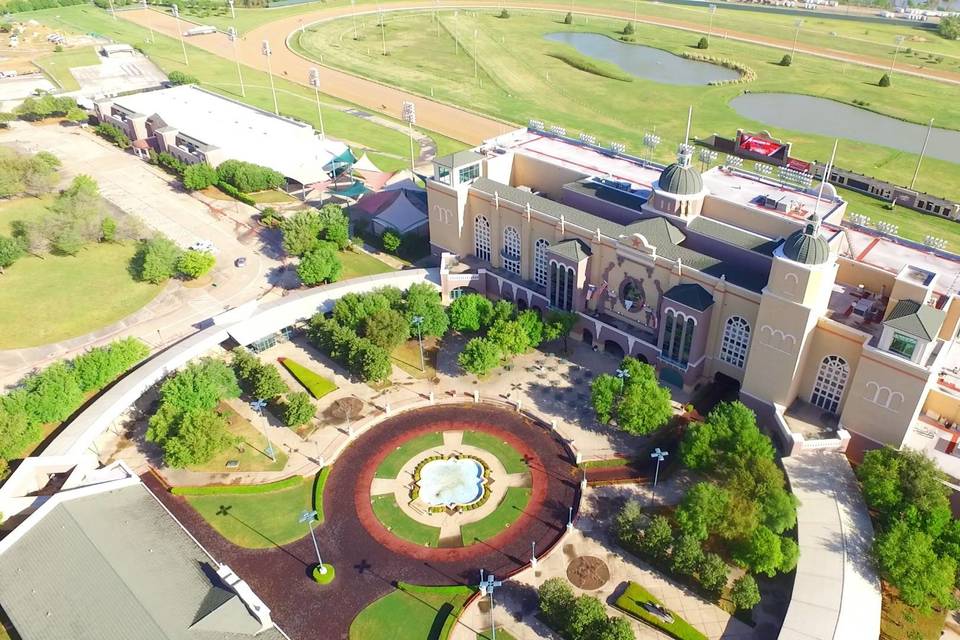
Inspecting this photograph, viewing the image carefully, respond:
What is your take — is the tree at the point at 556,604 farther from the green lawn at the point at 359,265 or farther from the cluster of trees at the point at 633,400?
the green lawn at the point at 359,265

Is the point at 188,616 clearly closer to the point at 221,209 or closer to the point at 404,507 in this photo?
the point at 404,507

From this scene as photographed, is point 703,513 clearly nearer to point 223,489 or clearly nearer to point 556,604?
point 556,604

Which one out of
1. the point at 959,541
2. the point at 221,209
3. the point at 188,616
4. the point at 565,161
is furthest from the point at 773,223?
the point at 221,209

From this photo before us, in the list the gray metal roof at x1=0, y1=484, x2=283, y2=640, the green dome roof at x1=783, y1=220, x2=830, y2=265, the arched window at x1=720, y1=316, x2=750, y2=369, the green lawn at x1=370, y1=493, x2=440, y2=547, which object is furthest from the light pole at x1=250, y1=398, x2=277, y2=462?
the green dome roof at x1=783, y1=220, x2=830, y2=265

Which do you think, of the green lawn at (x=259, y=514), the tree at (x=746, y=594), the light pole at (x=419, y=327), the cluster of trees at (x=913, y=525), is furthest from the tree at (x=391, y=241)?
the cluster of trees at (x=913, y=525)

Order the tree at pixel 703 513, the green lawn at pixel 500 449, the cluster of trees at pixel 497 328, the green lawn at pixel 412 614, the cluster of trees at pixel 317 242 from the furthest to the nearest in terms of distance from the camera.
→ the cluster of trees at pixel 317 242, the cluster of trees at pixel 497 328, the green lawn at pixel 500 449, the tree at pixel 703 513, the green lawn at pixel 412 614

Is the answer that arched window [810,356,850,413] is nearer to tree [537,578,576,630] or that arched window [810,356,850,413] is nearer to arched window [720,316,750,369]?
arched window [720,316,750,369]
